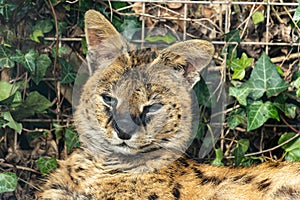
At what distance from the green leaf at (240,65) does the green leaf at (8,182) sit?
5.28 feet

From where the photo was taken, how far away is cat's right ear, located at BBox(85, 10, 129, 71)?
3.77m

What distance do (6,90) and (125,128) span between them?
4.00 feet

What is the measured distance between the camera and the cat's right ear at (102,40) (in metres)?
3.77

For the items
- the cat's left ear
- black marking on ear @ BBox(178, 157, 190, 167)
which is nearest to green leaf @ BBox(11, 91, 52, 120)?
the cat's left ear

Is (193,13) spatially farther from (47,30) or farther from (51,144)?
(51,144)

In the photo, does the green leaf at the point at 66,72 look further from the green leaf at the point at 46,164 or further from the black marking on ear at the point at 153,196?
the black marking on ear at the point at 153,196

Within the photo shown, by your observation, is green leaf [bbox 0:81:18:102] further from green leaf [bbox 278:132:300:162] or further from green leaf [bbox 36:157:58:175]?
green leaf [bbox 278:132:300:162]

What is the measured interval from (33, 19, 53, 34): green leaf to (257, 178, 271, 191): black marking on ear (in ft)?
6.11

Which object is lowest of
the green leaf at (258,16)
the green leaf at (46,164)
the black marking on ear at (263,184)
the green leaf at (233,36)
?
the green leaf at (46,164)

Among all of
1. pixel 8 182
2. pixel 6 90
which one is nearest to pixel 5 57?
pixel 6 90

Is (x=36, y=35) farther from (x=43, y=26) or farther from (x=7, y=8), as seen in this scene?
(x=7, y=8)

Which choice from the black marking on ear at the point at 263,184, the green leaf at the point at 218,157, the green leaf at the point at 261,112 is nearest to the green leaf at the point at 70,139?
the green leaf at the point at 218,157

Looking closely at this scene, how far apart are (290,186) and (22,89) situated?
1980mm

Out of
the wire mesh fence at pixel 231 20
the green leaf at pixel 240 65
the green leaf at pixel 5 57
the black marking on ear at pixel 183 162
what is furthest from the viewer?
the wire mesh fence at pixel 231 20
